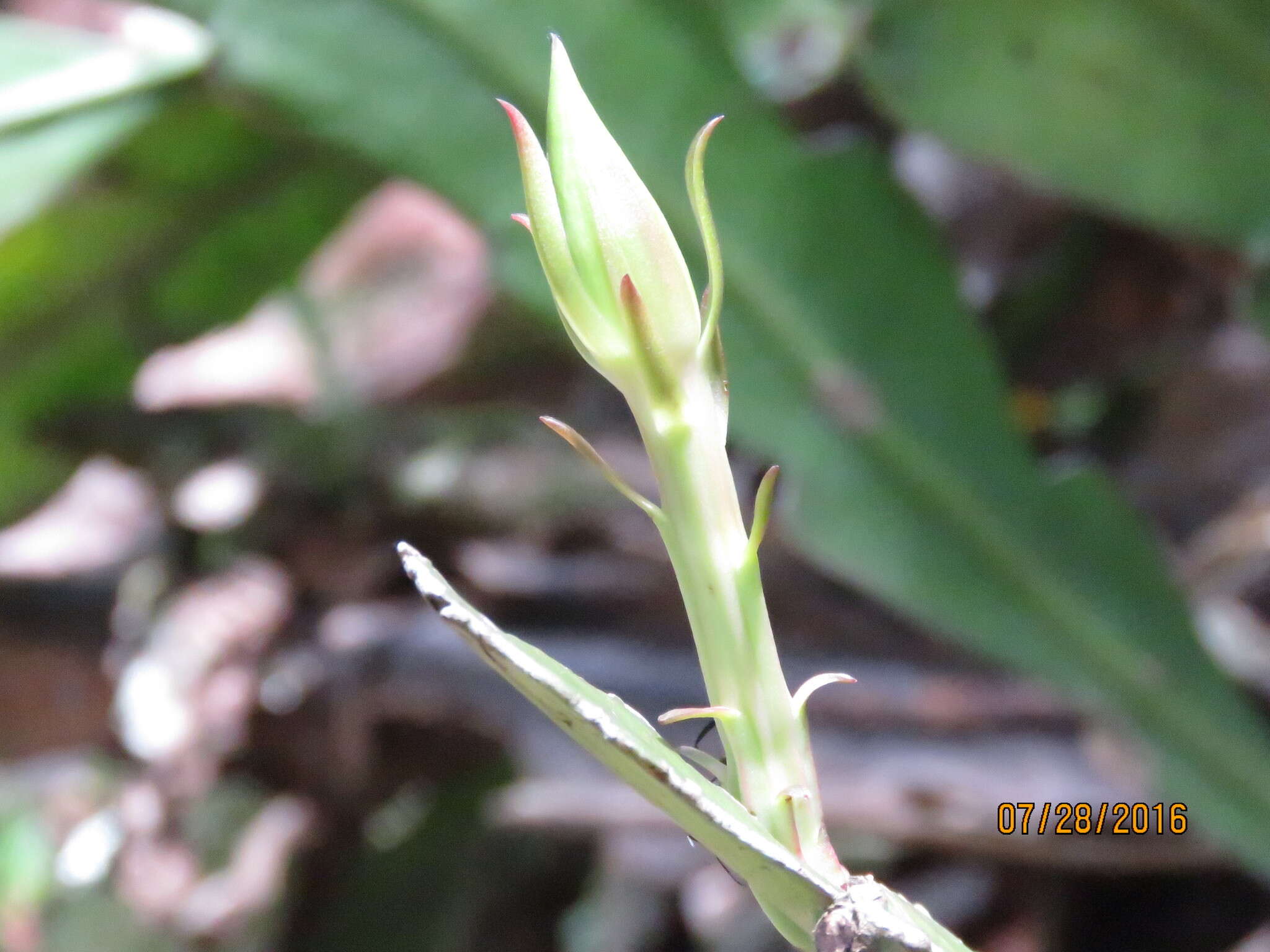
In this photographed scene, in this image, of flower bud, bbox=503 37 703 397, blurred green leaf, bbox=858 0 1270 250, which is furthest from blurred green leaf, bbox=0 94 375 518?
flower bud, bbox=503 37 703 397

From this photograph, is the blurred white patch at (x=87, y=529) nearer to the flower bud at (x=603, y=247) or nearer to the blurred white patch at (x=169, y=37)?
the blurred white patch at (x=169, y=37)

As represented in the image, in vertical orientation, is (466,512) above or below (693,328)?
below

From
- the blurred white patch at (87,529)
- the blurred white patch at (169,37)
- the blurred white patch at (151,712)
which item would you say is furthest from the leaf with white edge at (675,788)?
the blurred white patch at (87,529)

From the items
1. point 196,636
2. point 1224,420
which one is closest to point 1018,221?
point 1224,420

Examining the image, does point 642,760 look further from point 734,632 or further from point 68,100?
point 68,100

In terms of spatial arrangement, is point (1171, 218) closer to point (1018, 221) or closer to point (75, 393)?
point (1018, 221)

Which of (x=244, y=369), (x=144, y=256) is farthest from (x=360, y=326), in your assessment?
(x=144, y=256)
